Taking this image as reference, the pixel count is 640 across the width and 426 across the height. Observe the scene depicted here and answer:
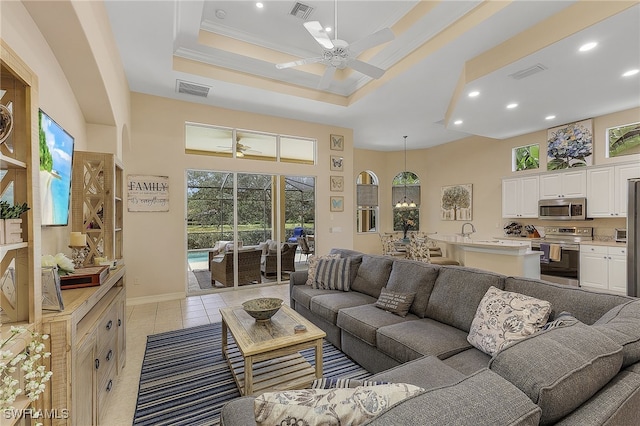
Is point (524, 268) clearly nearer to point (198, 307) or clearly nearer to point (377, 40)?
point (377, 40)

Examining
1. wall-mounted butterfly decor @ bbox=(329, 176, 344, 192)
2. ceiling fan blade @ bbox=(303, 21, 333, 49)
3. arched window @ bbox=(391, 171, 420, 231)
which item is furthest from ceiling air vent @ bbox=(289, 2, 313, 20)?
arched window @ bbox=(391, 171, 420, 231)

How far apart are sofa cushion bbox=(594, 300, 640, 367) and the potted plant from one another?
7.88 feet

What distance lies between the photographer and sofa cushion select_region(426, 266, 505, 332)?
7.24ft

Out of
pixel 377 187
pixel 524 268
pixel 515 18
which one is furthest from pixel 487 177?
pixel 515 18

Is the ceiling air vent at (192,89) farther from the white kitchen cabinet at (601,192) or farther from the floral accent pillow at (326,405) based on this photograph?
the white kitchen cabinet at (601,192)

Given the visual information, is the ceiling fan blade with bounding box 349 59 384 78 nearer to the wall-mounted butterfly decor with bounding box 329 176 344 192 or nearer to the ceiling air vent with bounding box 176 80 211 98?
the ceiling air vent with bounding box 176 80 211 98

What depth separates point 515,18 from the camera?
2.95 metres

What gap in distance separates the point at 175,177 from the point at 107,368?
3.48m

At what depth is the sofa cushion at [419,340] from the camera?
76.8 inches

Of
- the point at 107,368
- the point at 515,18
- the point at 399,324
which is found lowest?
the point at 107,368

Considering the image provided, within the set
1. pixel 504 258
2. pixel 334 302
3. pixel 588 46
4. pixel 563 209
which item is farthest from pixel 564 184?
pixel 334 302

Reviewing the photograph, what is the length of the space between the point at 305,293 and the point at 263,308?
38.8 inches

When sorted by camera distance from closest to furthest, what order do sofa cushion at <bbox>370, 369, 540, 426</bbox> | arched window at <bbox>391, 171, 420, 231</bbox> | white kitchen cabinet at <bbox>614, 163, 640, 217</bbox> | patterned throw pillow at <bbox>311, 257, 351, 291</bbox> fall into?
1. sofa cushion at <bbox>370, 369, 540, 426</bbox>
2. patterned throw pillow at <bbox>311, 257, 351, 291</bbox>
3. white kitchen cabinet at <bbox>614, 163, 640, 217</bbox>
4. arched window at <bbox>391, 171, 420, 231</bbox>

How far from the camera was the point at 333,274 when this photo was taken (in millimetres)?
3527
